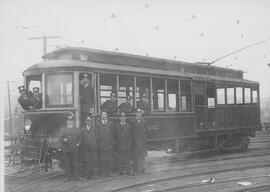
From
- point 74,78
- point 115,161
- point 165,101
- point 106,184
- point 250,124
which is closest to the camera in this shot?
point 106,184

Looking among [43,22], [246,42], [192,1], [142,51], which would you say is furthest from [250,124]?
[43,22]

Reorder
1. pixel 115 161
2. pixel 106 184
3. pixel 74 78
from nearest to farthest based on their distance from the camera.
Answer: pixel 106 184 < pixel 74 78 < pixel 115 161

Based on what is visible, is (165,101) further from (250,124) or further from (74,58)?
(250,124)

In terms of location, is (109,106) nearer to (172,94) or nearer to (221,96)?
(172,94)

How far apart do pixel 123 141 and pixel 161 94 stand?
194cm

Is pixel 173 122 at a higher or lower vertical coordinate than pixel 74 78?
lower

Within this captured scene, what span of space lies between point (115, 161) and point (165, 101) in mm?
2033

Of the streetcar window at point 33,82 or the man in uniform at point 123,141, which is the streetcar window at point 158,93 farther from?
the streetcar window at point 33,82

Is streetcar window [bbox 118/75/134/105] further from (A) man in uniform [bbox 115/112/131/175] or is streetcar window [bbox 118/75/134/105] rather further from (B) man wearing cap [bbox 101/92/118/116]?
(A) man in uniform [bbox 115/112/131/175]

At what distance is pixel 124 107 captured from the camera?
9.08m

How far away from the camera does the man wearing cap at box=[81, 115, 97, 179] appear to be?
822 centimetres

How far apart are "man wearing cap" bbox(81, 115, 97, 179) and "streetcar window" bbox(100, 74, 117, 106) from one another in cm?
71

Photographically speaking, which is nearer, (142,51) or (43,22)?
(43,22)

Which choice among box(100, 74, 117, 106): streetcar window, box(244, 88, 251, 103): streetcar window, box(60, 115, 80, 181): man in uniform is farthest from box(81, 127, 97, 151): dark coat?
box(244, 88, 251, 103): streetcar window
